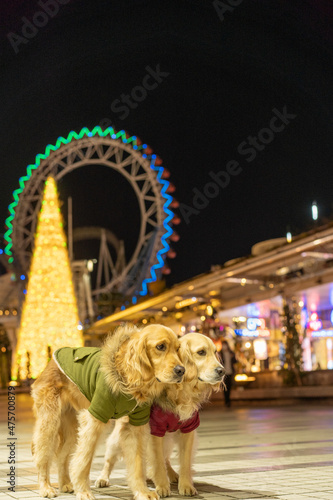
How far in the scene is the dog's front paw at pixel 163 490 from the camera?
4.48 m

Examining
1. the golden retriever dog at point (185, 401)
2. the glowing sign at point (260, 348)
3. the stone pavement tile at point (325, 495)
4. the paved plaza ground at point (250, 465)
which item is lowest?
the paved plaza ground at point (250, 465)

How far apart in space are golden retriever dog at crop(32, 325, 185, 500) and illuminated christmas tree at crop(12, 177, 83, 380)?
25.2m

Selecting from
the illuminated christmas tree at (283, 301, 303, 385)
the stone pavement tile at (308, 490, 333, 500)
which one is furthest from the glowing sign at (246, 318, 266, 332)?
the stone pavement tile at (308, 490, 333, 500)

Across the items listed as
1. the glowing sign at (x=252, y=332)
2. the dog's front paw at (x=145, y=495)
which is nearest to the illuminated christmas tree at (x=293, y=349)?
the glowing sign at (x=252, y=332)

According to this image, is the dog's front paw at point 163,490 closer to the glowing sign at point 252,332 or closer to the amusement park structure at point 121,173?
the glowing sign at point 252,332

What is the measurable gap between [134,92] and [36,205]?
61.5 ft

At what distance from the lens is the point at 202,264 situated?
52219 mm

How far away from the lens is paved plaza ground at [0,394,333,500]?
14.7 ft

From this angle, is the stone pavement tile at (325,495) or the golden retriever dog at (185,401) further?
the golden retriever dog at (185,401)

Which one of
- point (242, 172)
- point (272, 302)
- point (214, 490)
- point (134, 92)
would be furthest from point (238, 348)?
point (214, 490)

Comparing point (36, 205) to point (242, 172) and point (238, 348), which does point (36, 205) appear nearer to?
point (242, 172)

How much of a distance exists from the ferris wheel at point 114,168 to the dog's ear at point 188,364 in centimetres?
3115

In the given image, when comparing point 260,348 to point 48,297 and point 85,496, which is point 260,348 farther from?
point 85,496

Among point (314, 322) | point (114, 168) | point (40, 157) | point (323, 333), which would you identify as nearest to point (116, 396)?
point (323, 333)
